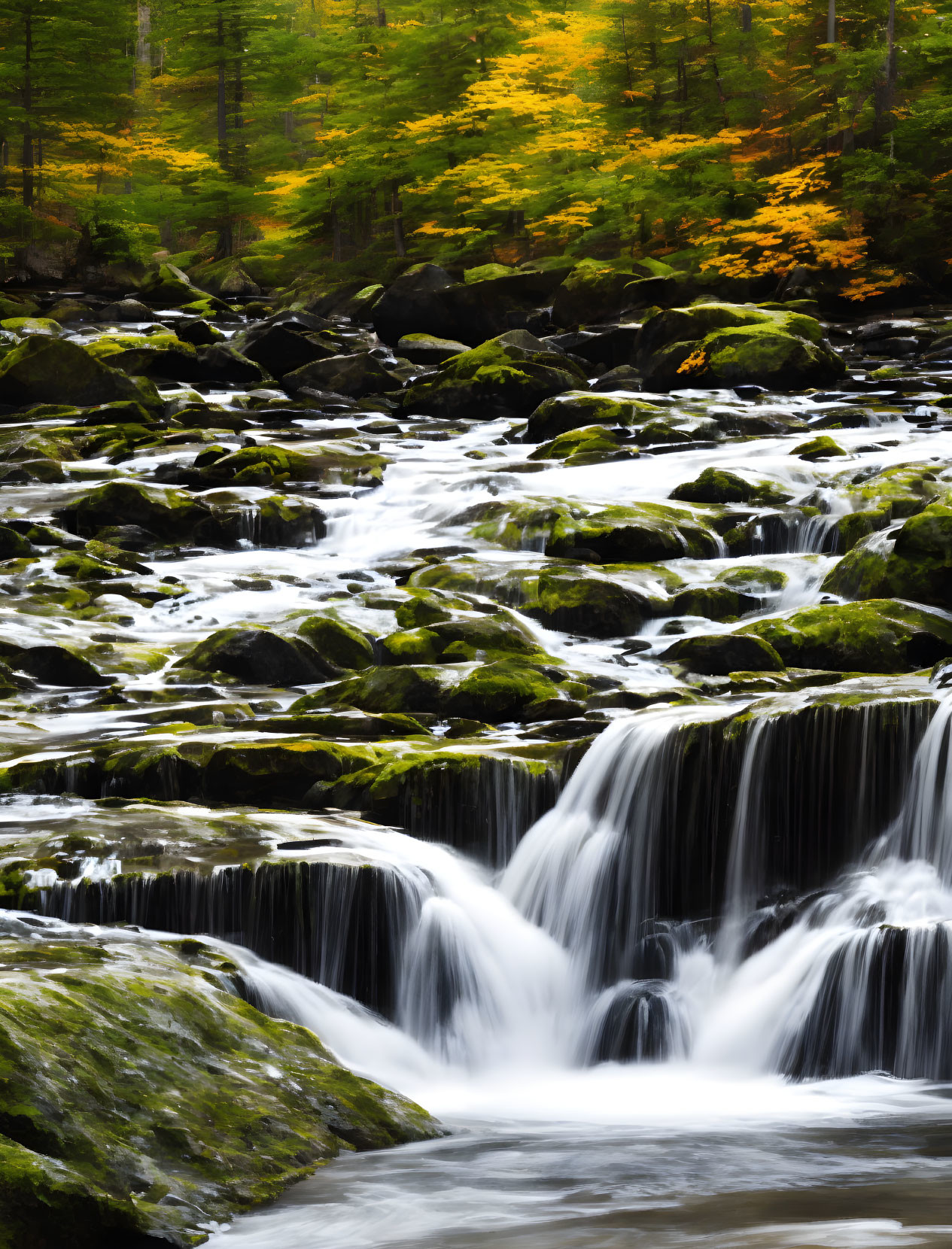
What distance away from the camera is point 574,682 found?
387 inches

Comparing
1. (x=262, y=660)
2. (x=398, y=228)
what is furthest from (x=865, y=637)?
(x=398, y=228)

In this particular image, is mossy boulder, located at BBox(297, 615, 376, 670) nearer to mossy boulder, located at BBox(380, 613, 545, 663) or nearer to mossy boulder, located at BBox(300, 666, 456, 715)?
mossy boulder, located at BBox(380, 613, 545, 663)

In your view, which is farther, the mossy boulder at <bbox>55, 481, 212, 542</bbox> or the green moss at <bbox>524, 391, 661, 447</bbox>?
the green moss at <bbox>524, 391, 661, 447</bbox>

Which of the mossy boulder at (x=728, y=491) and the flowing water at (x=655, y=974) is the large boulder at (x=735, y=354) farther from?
the flowing water at (x=655, y=974)

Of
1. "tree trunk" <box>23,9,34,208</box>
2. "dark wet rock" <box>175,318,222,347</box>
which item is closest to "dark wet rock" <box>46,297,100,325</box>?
"dark wet rock" <box>175,318,222,347</box>

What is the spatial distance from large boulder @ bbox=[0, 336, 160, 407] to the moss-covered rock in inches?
747

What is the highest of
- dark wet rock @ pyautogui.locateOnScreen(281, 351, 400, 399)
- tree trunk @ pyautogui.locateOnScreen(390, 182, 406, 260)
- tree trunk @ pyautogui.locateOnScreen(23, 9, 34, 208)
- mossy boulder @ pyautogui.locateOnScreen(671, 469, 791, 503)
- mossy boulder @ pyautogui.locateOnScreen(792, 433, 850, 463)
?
tree trunk @ pyautogui.locateOnScreen(23, 9, 34, 208)

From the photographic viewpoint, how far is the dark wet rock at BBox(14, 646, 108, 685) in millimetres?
10750

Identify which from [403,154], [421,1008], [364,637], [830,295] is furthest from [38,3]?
[421,1008]

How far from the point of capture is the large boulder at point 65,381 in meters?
22.6

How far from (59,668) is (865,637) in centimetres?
634

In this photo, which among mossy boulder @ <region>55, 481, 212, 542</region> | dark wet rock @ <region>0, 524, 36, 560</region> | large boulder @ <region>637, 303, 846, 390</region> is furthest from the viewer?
large boulder @ <region>637, 303, 846, 390</region>

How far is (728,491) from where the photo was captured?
15.5 metres

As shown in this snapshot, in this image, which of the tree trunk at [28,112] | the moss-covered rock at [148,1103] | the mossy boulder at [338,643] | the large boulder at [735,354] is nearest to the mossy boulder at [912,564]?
the mossy boulder at [338,643]
